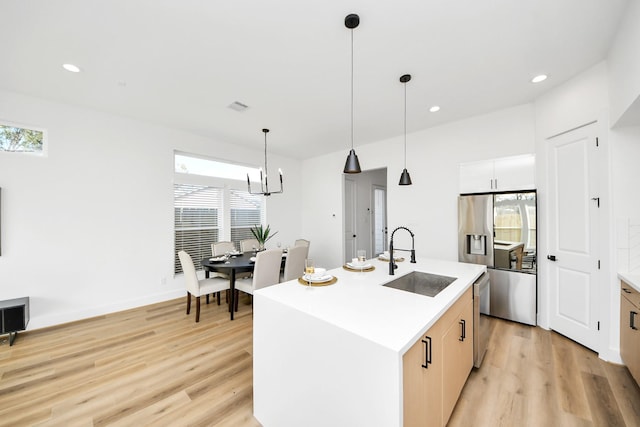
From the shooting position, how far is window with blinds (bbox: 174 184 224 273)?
4246mm

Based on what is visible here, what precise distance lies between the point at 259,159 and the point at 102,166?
8.49ft

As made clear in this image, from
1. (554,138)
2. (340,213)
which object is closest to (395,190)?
(340,213)

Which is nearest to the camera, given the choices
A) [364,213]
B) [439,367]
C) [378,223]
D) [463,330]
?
[439,367]

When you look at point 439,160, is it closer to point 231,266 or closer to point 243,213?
point 231,266

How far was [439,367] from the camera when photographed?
4.55 feet

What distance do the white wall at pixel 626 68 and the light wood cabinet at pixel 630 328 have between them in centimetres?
142

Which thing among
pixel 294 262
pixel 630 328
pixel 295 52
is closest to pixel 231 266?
pixel 294 262

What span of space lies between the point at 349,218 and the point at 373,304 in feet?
14.5

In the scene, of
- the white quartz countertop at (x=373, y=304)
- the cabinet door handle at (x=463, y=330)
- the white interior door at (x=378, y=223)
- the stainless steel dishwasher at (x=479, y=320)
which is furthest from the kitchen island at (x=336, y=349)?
the white interior door at (x=378, y=223)

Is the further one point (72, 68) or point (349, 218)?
point (349, 218)

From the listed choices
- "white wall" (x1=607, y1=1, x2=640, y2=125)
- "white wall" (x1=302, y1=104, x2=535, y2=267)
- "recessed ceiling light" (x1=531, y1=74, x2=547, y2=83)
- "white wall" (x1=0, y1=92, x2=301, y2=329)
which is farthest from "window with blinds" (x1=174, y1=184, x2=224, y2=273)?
"white wall" (x1=607, y1=1, x2=640, y2=125)

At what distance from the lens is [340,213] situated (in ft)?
17.7

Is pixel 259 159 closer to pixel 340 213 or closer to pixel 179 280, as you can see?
pixel 340 213

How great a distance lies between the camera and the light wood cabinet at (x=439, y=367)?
1083 mm
